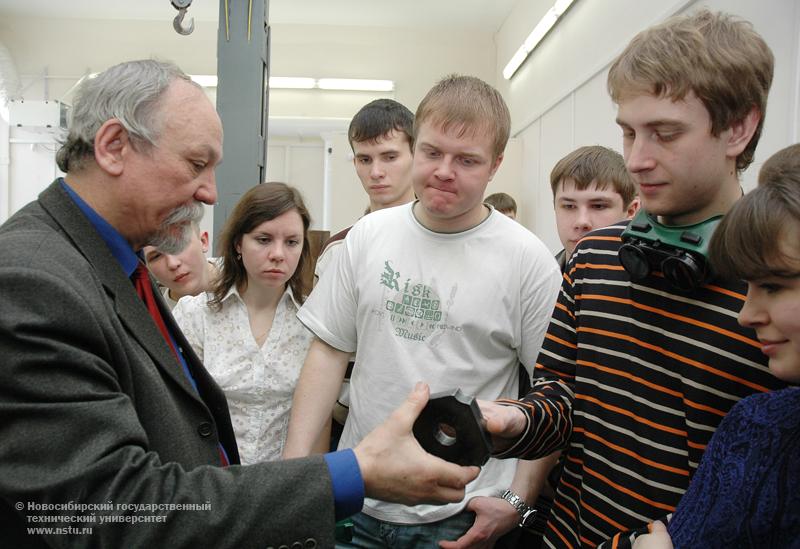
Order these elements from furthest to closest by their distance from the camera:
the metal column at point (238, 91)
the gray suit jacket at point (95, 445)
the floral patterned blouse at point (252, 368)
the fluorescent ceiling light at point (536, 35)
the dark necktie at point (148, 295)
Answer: the fluorescent ceiling light at point (536, 35) < the metal column at point (238, 91) < the floral patterned blouse at point (252, 368) < the dark necktie at point (148, 295) < the gray suit jacket at point (95, 445)

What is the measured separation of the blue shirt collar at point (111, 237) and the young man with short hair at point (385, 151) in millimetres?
1074

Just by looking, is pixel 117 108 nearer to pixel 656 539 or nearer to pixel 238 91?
pixel 656 539

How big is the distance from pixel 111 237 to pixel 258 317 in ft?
3.13

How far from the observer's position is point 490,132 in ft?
5.15

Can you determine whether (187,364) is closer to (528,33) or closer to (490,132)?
(490,132)

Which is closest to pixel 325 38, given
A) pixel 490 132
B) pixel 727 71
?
pixel 490 132

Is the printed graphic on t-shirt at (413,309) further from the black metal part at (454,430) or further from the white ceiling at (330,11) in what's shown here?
the white ceiling at (330,11)

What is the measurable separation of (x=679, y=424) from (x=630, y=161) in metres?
0.48

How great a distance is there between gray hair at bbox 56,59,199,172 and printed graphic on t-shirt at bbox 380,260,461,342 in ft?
2.30

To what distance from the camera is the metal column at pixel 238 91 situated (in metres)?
3.25

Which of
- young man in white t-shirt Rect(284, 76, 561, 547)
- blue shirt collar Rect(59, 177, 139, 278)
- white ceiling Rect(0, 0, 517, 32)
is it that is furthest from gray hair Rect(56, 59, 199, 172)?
white ceiling Rect(0, 0, 517, 32)

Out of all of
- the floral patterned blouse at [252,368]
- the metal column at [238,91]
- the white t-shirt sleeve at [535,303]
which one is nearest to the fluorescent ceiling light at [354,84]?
the metal column at [238,91]

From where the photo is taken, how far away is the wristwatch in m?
1.53

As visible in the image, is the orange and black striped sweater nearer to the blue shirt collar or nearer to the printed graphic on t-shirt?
the printed graphic on t-shirt
